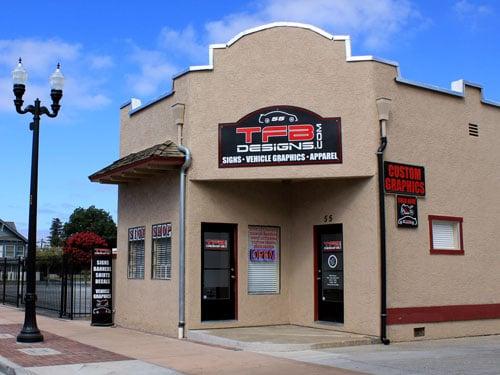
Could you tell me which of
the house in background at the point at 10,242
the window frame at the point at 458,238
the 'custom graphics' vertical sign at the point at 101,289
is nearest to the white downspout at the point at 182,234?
the 'custom graphics' vertical sign at the point at 101,289

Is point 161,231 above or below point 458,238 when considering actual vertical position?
→ above

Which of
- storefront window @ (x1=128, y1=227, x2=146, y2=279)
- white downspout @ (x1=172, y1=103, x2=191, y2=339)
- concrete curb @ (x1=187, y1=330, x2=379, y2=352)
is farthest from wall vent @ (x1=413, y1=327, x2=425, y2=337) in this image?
storefront window @ (x1=128, y1=227, x2=146, y2=279)

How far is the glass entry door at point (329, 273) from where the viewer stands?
1484cm

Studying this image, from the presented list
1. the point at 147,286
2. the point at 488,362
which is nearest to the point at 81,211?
the point at 147,286

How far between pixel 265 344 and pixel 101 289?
6935 millimetres

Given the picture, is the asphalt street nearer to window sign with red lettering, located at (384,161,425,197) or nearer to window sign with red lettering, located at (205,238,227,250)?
window sign with red lettering, located at (384,161,425,197)

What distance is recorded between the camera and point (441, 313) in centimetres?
1474

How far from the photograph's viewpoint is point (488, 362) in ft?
36.1

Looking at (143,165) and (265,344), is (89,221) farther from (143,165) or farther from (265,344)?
(265,344)

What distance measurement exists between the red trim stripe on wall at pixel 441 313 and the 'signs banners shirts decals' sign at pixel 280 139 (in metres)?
3.60

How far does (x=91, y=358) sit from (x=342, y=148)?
6.84 meters

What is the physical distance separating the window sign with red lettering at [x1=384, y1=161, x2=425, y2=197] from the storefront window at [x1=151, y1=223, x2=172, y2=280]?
5.28 meters

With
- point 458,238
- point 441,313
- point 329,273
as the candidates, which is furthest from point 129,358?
point 458,238

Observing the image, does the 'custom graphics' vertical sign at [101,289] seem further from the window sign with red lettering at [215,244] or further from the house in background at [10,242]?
the house in background at [10,242]
